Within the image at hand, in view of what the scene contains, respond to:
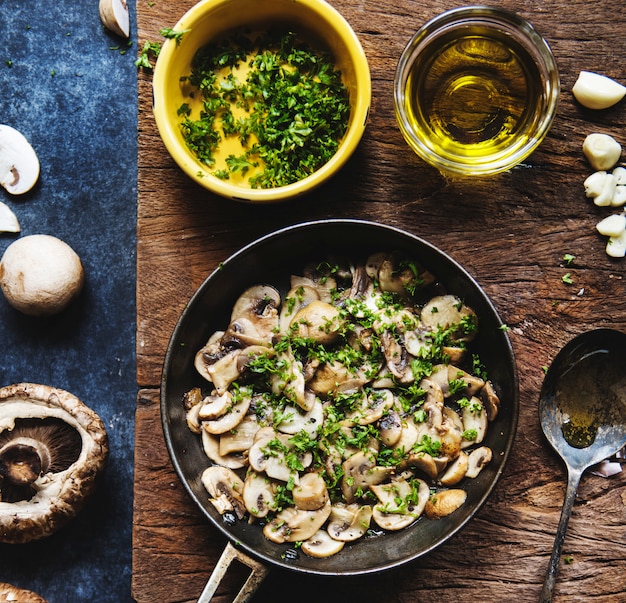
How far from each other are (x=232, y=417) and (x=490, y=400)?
2.18ft

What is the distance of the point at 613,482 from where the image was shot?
189cm

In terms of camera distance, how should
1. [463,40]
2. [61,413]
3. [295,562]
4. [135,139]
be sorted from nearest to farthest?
[295,562]
[463,40]
[61,413]
[135,139]

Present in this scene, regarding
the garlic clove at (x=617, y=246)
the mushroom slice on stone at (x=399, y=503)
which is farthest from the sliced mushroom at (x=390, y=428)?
the garlic clove at (x=617, y=246)

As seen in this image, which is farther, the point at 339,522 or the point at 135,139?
the point at 135,139

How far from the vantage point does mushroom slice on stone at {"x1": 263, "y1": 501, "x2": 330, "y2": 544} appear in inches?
69.2

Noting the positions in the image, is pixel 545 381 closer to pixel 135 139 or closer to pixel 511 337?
pixel 511 337

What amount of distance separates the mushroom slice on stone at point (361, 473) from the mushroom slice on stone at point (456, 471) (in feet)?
0.47

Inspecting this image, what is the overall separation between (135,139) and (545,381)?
4.69 ft

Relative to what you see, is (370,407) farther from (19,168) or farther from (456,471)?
(19,168)

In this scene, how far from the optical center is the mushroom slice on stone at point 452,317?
179 cm

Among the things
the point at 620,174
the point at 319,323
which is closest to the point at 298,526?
the point at 319,323

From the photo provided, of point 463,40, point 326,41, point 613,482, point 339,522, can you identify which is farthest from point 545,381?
point 326,41

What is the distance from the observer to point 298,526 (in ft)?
5.77

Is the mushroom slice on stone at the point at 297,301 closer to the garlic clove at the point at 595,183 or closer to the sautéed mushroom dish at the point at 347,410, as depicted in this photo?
the sautéed mushroom dish at the point at 347,410
